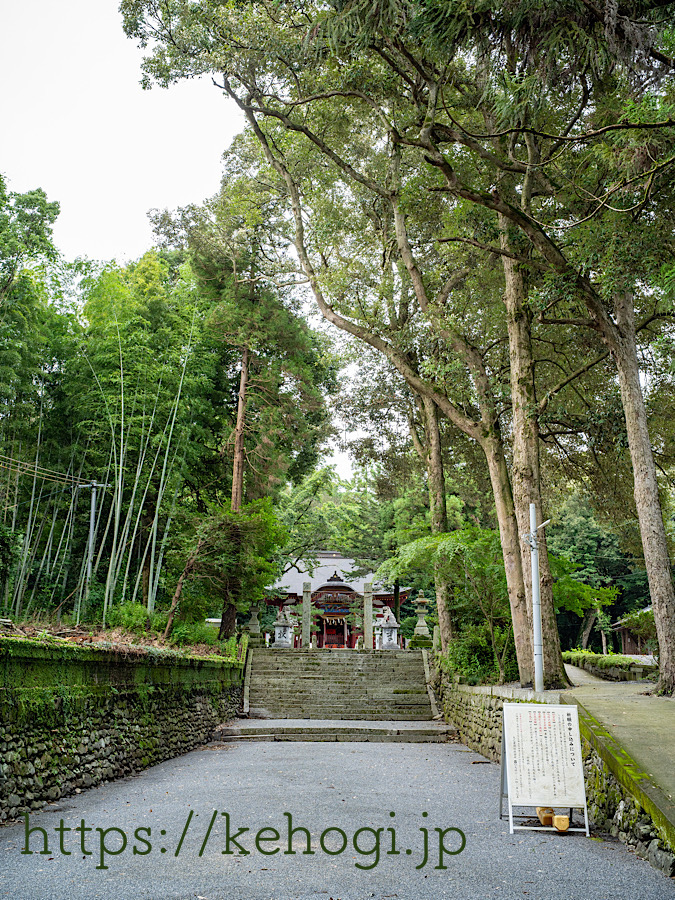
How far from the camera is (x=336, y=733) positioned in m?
10.7

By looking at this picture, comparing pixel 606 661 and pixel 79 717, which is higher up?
pixel 606 661

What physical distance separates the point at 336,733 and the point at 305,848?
7.23 metres

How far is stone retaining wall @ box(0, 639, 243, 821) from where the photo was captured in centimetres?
458

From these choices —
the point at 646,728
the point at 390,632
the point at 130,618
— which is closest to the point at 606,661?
the point at 390,632

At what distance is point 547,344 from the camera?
11570 millimetres

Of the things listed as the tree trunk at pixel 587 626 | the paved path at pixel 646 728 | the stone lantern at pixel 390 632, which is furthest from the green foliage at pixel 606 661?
the tree trunk at pixel 587 626

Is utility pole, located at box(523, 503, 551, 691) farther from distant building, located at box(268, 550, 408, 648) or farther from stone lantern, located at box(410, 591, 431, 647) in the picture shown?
distant building, located at box(268, 550, 408, 648)

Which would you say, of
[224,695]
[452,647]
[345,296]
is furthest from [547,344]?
[224,695]

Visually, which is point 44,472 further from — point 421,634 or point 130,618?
→ point 421,634

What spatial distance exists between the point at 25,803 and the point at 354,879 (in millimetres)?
2655

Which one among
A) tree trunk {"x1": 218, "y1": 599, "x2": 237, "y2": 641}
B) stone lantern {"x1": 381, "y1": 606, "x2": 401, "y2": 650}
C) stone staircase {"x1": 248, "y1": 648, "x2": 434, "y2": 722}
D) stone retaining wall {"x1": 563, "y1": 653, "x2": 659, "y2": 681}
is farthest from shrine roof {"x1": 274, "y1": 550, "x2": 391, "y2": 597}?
stone retaining wall {"x1": 563, "y1": 653, "x2": 659, "y2": 681}

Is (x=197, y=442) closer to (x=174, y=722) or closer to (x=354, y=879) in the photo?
(x=174, y=722)

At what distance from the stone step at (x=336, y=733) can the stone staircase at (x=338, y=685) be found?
1351mm

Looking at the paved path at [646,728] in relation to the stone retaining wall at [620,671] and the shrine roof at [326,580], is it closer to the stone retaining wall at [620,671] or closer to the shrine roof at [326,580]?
the stone retaining wall at [620,671]
